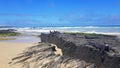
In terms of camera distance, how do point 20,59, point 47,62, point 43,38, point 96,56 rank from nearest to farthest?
point 96,56 < point 47,62 < point 20,59 < point 43,38

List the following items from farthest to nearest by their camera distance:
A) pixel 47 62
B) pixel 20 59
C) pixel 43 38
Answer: pixel 43 38 < pixel 20 59 < pixel 47 62

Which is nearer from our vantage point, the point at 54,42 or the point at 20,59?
the point at 20,59

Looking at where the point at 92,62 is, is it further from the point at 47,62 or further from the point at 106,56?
the point at 47,62

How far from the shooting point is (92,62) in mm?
8258

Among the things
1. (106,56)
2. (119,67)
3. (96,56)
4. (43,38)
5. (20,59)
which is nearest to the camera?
(119,67)

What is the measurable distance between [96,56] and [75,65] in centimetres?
88

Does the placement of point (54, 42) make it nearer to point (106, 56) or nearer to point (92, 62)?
point (92, 62)

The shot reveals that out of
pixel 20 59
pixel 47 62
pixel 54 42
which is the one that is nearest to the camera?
pixel 47 62

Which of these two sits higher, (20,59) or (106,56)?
(106,56)

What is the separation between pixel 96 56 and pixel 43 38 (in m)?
12.5

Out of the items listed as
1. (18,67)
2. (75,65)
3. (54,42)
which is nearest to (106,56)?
(75,65)

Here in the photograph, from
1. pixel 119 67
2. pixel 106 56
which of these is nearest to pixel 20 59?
pixel 106 56

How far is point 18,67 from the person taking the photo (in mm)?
9562

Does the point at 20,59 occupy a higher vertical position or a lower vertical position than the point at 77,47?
lower
